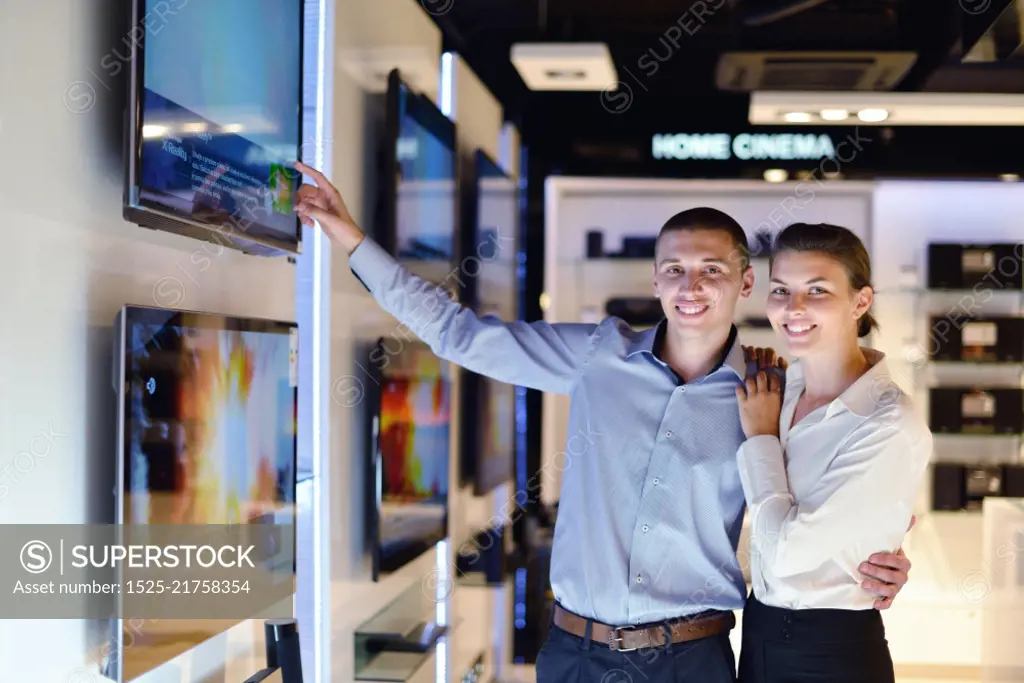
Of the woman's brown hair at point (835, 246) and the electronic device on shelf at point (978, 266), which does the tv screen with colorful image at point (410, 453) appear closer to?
the woman's brown hair at point (835, 246)

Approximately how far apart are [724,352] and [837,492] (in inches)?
20.4

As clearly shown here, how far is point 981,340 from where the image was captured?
6.54 m

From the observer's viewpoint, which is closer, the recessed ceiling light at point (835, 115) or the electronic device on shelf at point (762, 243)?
the recessed ceiling light at point (835, 115)

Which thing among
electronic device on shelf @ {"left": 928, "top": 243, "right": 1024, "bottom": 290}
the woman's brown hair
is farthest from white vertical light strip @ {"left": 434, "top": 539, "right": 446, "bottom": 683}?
electronic device on shelf @ {"left": 928, "top": 243, "right": 1024, "bottom": 290}

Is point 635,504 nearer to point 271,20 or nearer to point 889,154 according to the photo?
point 271,20

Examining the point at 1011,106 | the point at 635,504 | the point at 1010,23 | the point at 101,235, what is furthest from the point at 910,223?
the point at 101,235

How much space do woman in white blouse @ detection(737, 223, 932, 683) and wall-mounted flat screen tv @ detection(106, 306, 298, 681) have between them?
1000 mm

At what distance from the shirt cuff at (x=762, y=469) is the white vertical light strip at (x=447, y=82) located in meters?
2.55

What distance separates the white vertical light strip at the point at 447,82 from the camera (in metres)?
4.42

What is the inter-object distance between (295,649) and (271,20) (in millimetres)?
1309

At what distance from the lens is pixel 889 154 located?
6496 mm

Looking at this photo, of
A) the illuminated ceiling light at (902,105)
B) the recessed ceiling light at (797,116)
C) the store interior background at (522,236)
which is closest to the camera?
the store interior background at (522,236)

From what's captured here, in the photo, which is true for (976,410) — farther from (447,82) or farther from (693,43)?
(447,82)

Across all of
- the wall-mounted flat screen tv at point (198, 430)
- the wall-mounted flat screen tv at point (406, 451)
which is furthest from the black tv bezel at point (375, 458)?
the wall-mounted flat screen tv at point (198, 430)
